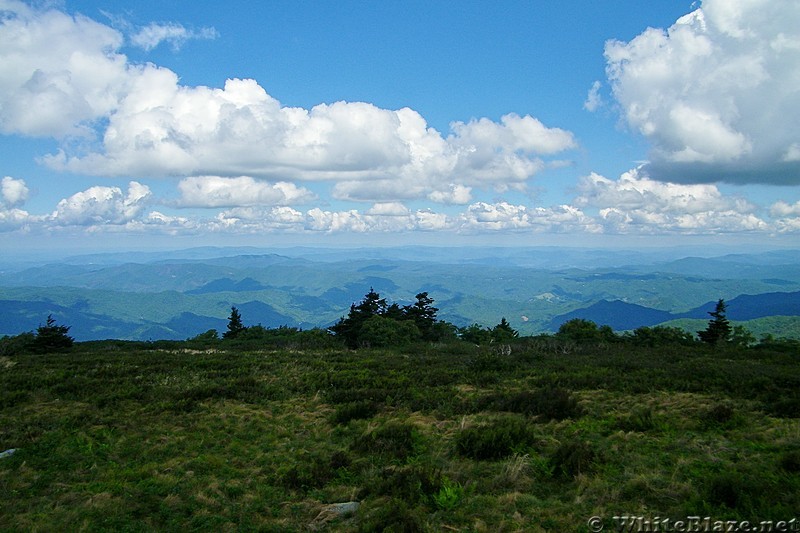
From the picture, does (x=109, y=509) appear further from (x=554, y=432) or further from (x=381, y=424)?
(x=554, y=432)

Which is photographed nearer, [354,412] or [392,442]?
[392,442]

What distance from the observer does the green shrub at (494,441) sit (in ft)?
33.4

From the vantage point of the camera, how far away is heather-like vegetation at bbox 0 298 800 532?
7434mm

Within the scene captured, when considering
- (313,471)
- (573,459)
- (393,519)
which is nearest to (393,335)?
(313,471)

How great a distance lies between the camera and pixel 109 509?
8.05 meters

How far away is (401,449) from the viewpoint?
10664 millimetres

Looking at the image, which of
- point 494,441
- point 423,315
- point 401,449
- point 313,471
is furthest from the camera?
point 423,315

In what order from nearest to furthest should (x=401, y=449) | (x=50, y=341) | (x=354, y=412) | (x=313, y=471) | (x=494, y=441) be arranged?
1. (x=313, y=471)
2. (x=494, y=441)
3. (x=401, y=449)
4. (x=354, y=412)
5. (x=50, y=341)

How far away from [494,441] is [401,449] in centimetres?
247

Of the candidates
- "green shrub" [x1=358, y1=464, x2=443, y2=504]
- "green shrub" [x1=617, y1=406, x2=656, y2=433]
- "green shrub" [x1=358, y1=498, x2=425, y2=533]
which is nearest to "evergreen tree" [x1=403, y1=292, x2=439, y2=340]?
"green shrub" [x1=617, y1=406, x2=656, y2=433]

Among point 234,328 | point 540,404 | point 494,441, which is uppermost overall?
point 494,441

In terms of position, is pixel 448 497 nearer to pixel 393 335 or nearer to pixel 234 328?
pixel 393 335

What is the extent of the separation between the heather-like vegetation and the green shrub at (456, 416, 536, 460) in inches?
2.2

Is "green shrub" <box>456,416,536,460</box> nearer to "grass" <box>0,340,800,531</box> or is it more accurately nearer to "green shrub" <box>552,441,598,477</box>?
"grass" <box>0,340,800,531</box>
